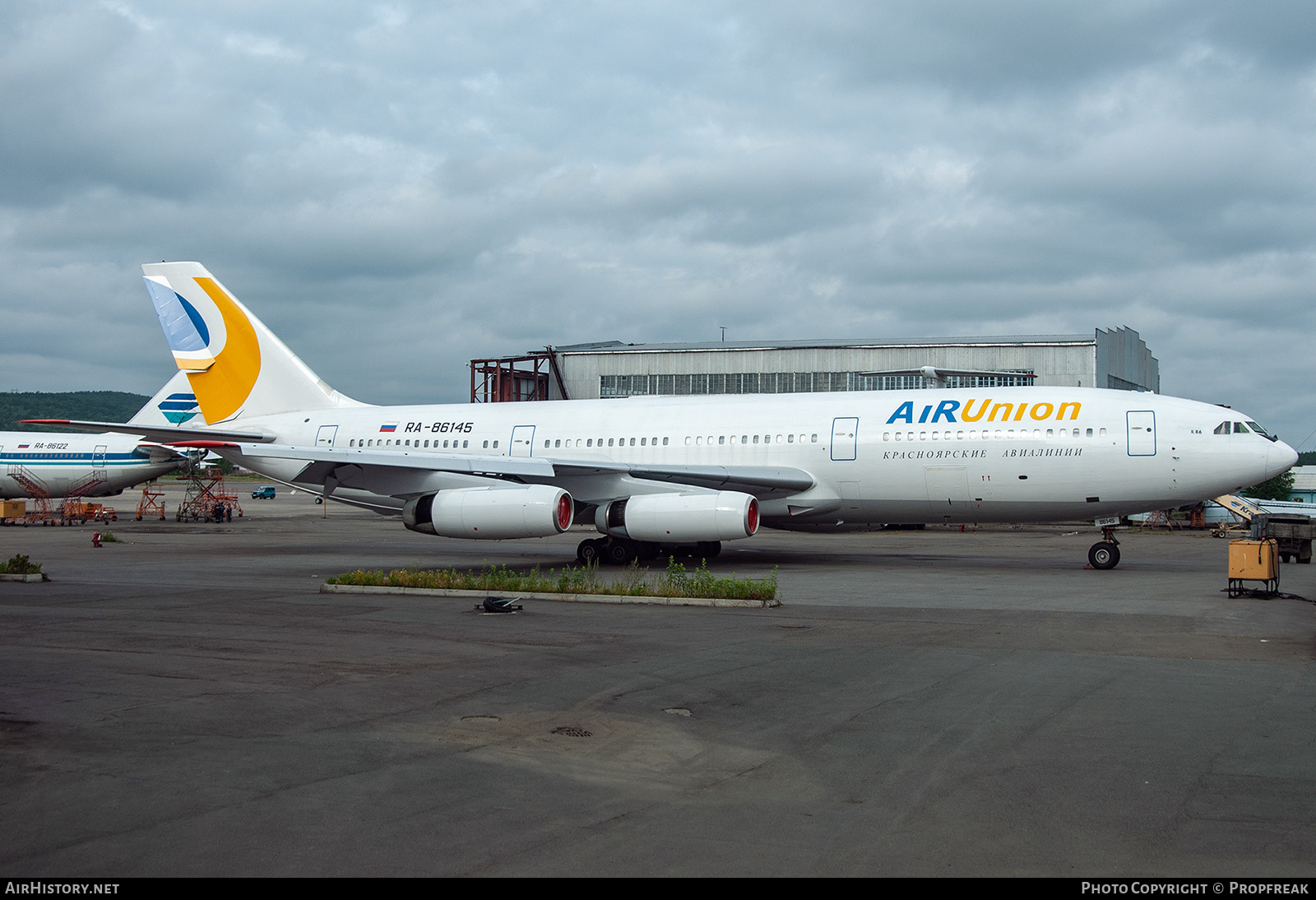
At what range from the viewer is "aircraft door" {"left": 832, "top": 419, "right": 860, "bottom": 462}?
23.8 meters

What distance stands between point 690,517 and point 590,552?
13.4ft

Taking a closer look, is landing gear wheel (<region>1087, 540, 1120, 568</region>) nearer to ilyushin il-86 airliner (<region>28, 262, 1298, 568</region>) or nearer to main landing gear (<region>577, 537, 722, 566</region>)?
ilyushin il-86 airliner (<region>28, 262, 1298, 568</region>)

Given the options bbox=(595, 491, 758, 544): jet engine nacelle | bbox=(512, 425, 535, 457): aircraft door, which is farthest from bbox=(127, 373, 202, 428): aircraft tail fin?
bbox=(595, 491, 758, 544): jet engine nacelle

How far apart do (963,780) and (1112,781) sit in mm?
959

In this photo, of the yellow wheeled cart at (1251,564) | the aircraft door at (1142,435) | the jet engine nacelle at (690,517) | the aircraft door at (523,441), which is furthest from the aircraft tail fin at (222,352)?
the yellow wheeled cart at (1251,564)

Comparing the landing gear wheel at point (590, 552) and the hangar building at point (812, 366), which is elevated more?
the hangar building at point (812, 366)

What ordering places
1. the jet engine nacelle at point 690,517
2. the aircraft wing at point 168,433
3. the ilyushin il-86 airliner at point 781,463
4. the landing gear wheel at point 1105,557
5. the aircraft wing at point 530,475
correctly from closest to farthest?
the jet engine nacelle at point 690,517
the ilyushin il-86 airliner at point 781,463
the aircraft wing at point 168,433
the aircraft wing at point 530,475
the landing gear wheel at point 1105,557

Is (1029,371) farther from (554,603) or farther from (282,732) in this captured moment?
(282,732)

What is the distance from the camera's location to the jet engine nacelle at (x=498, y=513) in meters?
21.5

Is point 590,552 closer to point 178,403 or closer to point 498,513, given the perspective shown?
point 498,513

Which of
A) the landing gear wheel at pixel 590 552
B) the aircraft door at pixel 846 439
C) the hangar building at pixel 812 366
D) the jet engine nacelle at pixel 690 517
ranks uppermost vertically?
the hangar building at pixel 812 366

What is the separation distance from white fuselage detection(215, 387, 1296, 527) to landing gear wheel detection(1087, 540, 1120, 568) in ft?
3.52

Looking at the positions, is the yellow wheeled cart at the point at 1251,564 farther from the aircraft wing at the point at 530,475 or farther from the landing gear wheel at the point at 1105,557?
the aircraft wing at the point at 530,475

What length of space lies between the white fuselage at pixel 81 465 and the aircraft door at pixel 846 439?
39.6 meters
